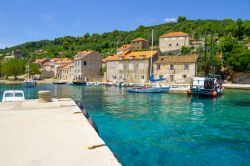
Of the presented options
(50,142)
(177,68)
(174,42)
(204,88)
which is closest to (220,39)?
(174,42)

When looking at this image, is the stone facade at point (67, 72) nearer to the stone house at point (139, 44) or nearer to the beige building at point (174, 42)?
the stone house at point (139, 44)

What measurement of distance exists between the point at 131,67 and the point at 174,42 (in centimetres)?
3190

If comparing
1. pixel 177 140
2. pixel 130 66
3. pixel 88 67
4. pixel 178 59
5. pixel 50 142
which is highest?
pixel 178 59

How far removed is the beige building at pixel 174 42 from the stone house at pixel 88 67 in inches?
1082

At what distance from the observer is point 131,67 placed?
2950 inches

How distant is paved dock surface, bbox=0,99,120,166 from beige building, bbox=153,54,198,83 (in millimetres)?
56372

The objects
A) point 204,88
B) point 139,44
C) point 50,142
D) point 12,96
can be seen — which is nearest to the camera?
point 50,142

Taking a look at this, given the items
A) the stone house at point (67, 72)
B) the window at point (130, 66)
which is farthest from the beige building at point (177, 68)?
the stone house at point (67, 72)

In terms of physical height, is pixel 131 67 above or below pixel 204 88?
above

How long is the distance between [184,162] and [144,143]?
9.91 feet

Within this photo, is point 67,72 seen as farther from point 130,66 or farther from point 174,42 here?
point 174,42

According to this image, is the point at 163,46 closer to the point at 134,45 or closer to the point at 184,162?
the point at 134,45

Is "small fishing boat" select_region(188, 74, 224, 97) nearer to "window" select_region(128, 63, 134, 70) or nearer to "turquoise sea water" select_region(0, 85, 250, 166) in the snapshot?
"turquoise sea water" select_region(0, 85, 250, 166)

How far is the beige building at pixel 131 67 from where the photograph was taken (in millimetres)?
71500
